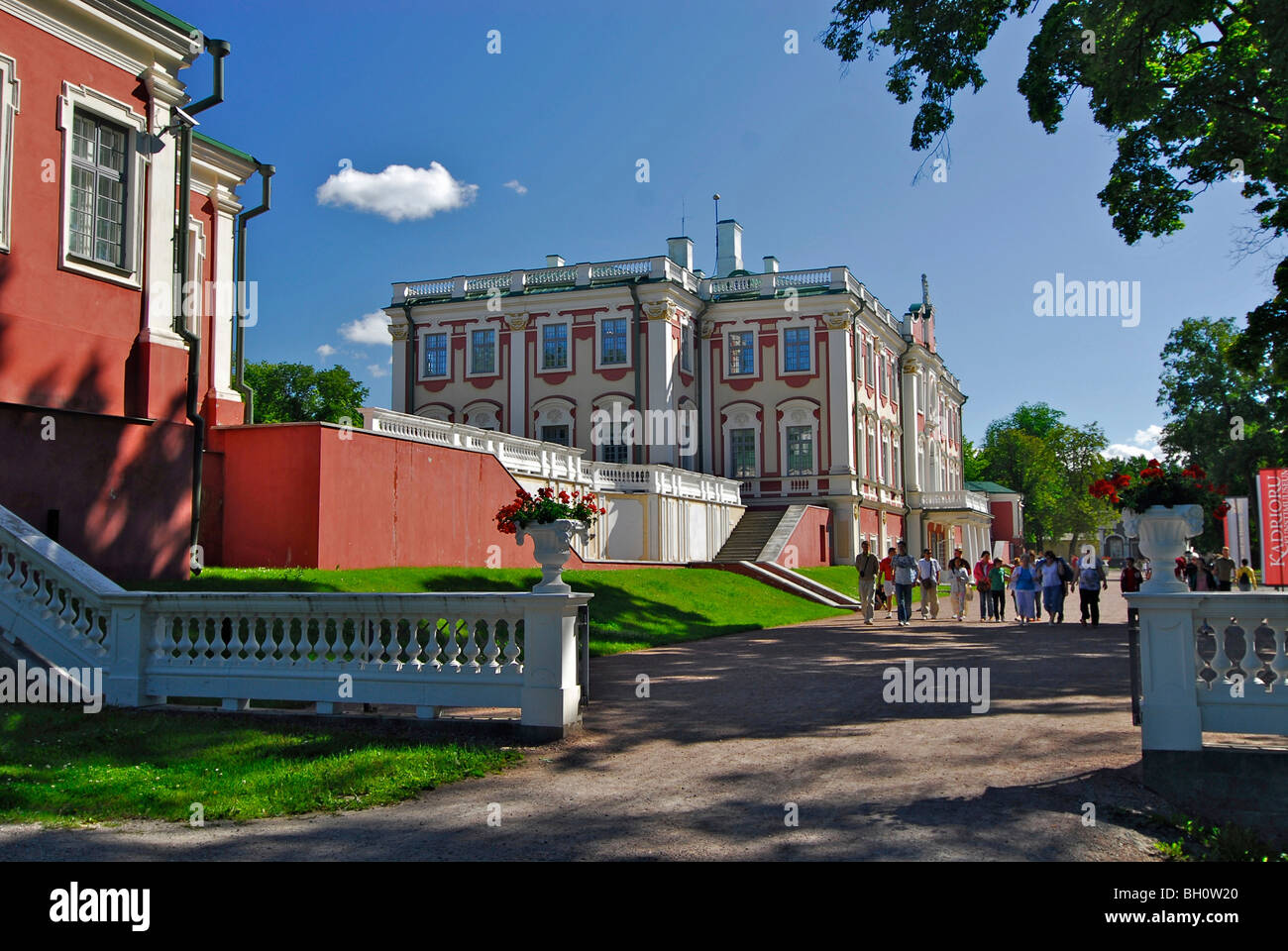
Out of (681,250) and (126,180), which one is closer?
(126,180)

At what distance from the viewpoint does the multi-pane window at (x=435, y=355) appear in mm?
42750

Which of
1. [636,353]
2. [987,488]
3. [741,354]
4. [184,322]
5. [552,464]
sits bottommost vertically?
[552,464]

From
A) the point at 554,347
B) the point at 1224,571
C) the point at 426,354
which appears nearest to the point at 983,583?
the point at 1224,571

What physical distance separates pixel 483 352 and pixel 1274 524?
97.1 feet

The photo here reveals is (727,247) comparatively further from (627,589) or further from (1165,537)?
(1165,537)

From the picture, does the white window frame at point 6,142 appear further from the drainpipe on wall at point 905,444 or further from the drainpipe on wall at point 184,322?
the drainpipe on wall at point 905,444

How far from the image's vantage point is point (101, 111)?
14.1m

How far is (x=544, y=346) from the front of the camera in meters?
41.5

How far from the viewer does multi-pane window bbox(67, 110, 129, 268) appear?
1387cm

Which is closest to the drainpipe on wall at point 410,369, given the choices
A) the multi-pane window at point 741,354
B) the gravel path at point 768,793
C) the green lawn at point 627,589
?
the multi-pane window at point 741,354

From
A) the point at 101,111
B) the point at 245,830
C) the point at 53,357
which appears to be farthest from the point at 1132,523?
the point at 101,111

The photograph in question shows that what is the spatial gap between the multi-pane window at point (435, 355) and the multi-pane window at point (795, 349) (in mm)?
14192
